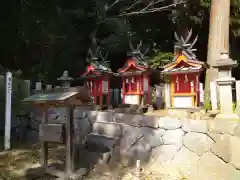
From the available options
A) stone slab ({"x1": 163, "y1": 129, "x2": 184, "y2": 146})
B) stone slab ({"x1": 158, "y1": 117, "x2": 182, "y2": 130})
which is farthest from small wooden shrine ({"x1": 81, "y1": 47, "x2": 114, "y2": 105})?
stone slab ({"x1": 163, "y1": 129, "x2": 184, "y2": 146})

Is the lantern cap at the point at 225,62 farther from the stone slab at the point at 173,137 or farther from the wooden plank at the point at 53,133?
Result: the wooden plank at the point at 53,133

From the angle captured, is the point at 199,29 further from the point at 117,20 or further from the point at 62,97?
the point at 62,97

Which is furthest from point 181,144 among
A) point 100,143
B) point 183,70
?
point 183,70

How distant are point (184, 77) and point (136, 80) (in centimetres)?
164

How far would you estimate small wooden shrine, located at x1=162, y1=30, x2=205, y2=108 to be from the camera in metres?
7.06

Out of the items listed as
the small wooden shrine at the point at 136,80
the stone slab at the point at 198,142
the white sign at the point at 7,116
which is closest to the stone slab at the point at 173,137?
the stone slab at the point at 198,142

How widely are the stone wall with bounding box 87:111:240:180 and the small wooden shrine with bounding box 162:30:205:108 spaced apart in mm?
1668

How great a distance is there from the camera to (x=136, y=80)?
8273mm

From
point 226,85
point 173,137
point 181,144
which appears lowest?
point 181,144

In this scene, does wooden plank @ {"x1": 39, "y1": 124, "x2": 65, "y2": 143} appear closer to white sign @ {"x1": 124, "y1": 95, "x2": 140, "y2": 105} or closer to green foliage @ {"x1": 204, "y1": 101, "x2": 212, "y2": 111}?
white sign @ {"x1": 124, "y1": 95, "x2": 140, "y2": 105}

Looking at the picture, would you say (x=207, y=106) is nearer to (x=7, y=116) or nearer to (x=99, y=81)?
(x=99, y=81)

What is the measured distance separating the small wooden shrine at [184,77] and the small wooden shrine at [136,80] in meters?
0.82

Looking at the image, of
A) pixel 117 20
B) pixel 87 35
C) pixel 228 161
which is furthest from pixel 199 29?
pixel 228 161

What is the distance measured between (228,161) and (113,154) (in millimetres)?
2596
